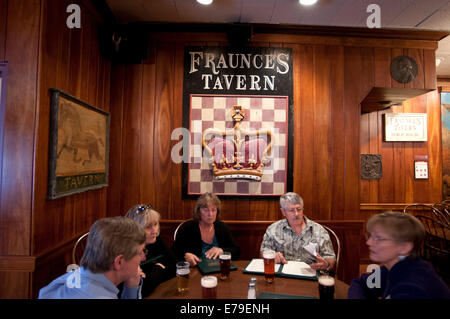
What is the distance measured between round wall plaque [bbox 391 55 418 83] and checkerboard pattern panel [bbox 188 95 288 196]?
139 centimetres

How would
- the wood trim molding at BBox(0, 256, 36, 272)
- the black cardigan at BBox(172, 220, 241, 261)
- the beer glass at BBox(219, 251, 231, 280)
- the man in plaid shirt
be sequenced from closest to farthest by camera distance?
1. the beer glass at BBox(219, 251, 231, 280)
2. the wood trim molding at BBox(0, 256, 36, 272)
3. the man in plaid shirt
4. the black cardigan at BBox(172, 220, 241, 261)

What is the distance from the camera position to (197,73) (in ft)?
9.36

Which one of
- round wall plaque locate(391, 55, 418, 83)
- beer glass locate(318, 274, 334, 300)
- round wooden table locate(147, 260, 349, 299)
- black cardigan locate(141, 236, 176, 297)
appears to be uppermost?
round wall plaque locate(391, 55, 418, 83)

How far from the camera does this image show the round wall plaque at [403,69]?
297 centimetres

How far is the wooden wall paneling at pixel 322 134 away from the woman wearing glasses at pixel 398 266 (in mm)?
1606

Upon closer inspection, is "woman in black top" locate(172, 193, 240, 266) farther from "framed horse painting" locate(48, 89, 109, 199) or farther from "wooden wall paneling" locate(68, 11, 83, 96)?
"wooden wall paneling" locate(68, 11, 83, 96)

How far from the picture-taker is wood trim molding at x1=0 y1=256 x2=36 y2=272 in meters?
1.62

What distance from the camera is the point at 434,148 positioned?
3.96m

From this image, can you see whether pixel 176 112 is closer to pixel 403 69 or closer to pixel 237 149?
pixel 237 149

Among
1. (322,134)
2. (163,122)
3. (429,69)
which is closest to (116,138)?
(163,122)

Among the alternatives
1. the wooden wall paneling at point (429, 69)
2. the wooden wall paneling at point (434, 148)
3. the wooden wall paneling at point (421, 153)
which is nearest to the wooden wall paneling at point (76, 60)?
the wooden wall paneling at point (429, 69)

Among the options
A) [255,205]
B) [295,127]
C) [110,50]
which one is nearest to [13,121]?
[110,50]

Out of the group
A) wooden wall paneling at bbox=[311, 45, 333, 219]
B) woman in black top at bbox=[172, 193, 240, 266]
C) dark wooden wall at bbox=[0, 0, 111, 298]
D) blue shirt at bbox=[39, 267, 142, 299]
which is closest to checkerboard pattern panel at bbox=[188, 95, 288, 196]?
wooden wall paneling at bbox=[311, 45, 333, 219]

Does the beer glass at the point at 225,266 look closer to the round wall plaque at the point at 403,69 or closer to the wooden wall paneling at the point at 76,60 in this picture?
the wooden wall paneling at the point at 76,60
